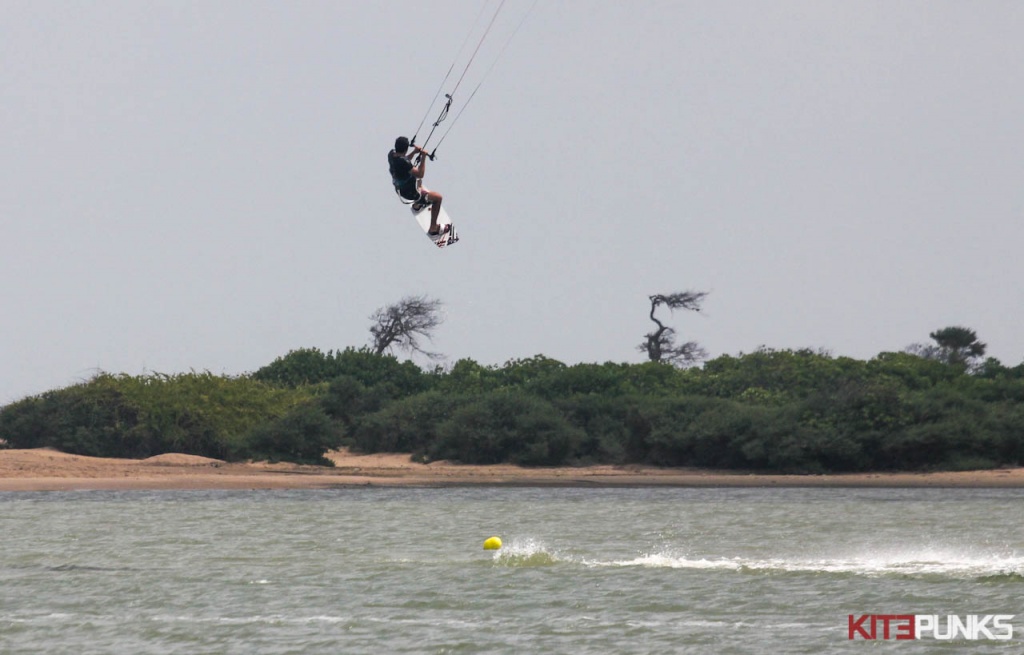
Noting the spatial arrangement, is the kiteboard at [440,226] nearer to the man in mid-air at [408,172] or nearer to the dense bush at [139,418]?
the man in mid-air at [408,172]

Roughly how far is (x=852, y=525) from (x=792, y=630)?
545 inches

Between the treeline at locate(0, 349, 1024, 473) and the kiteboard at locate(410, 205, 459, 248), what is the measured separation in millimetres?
27569

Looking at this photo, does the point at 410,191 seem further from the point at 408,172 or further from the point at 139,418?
the point at 139,418

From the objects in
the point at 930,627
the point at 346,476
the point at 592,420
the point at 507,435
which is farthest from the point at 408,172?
the point at 592,420

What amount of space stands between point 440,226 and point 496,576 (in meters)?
5.19

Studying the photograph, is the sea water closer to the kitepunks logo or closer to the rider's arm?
the kitepunks logo

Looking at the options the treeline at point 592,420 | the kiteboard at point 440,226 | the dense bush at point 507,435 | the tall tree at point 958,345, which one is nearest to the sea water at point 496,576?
the kiteboard at point 440,226

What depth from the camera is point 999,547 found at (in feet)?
83.5

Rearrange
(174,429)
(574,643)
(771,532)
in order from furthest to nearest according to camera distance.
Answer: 1. (174,429)
2. (771,532)
3. (574,643)

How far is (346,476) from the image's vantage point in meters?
47.2

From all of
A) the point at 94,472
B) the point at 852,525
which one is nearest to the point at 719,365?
the point at 94,472

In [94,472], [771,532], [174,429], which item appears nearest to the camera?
[771,532]

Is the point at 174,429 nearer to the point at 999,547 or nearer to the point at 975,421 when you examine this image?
the point at 975,421

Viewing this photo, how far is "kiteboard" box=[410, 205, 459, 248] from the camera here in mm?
21719
